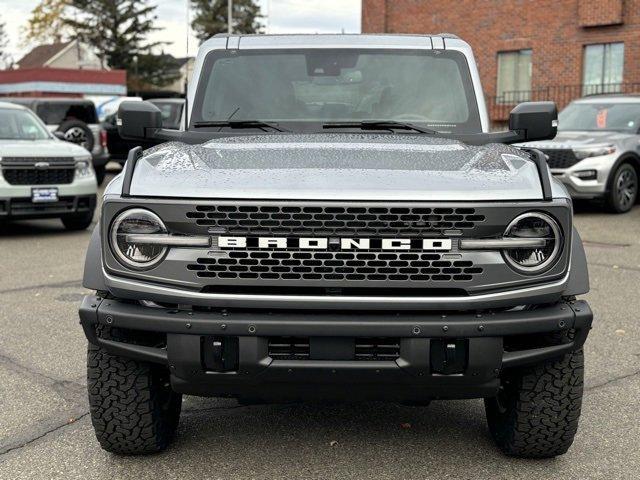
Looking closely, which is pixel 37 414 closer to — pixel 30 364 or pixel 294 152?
pixel 30 364

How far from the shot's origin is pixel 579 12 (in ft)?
92.1

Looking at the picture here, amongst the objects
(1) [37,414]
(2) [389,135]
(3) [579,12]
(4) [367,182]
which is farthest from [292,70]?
(3) [579,12]

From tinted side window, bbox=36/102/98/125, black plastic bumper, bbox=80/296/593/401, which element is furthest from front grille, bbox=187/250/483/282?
tinted side window, bbox=36/102/98/125

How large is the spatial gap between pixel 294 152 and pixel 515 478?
5.34 ft

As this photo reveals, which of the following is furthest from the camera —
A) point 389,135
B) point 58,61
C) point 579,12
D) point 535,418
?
point 58,61

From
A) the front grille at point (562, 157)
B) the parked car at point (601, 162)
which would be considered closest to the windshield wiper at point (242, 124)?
the parked car at point (601, 162)

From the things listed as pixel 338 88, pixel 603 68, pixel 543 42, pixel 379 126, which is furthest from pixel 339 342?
pixel 543 42

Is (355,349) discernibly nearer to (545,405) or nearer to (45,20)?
(545,405)

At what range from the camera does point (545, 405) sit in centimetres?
366

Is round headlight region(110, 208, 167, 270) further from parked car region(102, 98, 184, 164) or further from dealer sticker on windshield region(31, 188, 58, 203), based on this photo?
parked car region(102, 98, 184, 164)

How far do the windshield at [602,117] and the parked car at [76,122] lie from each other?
30.7ft

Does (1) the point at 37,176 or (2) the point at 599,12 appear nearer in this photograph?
(1) the point at 37,176

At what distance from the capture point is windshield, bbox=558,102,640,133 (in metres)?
14.8

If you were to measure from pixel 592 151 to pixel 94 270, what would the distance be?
1138cm
